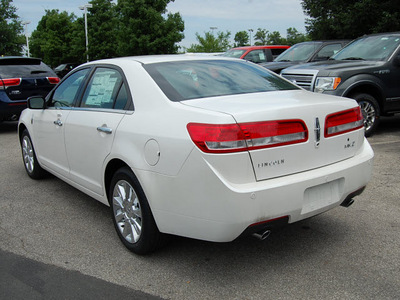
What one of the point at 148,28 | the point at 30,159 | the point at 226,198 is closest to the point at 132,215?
the point at 226,198

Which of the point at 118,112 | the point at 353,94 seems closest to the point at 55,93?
the point at 118,112

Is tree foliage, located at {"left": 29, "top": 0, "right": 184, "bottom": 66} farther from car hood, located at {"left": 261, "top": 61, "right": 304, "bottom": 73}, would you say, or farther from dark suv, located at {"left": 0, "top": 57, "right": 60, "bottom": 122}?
dark suv, located at {"left": 0, "top": 57, "right": 60, "bottom": 122}

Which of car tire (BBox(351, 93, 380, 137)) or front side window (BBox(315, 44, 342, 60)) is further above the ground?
front side window (BBox(315, 44, 342, 60))

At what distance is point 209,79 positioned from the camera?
11.7 ft

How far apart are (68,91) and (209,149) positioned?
100 inches

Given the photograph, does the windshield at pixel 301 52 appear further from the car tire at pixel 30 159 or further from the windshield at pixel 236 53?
the car tire at pixel 30 159

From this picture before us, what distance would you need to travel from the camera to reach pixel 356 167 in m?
3.26

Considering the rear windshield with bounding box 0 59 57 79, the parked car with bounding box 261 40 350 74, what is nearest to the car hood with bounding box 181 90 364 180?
the rear windshield with bounding box 0 59 57 79

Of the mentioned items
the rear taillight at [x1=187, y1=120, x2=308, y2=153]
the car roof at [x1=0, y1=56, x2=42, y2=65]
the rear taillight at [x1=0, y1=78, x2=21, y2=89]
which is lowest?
the rear taillight at [x1=187, y1=120, x2=308, y2=153]

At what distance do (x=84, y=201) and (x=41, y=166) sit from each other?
904 mm

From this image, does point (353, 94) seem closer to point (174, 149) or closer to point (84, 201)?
point (84, 201)

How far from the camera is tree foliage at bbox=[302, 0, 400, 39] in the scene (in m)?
15.8

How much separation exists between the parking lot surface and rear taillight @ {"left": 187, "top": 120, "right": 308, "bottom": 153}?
96 centimetres

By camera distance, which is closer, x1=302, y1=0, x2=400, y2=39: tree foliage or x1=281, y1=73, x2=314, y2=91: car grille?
x1=281, y1=73, x2=314, y2=91: car grille
